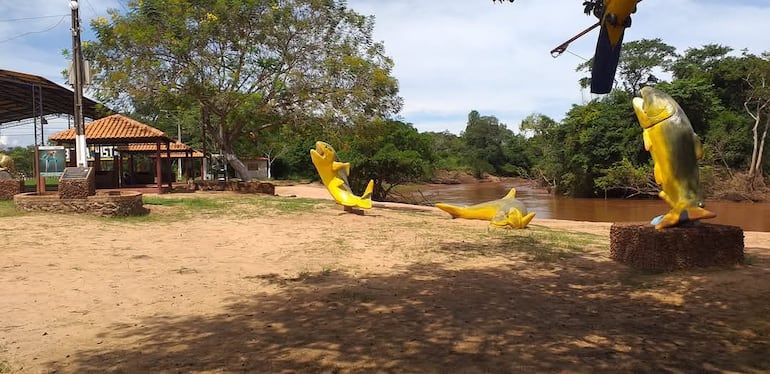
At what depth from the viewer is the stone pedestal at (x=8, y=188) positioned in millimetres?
13766

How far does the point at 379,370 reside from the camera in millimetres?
3564

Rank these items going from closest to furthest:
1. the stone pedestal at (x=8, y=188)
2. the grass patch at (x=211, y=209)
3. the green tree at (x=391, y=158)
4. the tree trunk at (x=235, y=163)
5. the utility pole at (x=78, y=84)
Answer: the grass patch at (x=211, y=209) → the utility pole at (x=78, y=84) → the stone pedestal at (x=8, y=188) → the tree trunk at (x=235, y=163) → the green tree at (x=391, y=158)

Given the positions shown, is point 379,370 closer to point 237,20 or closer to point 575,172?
point 237,20

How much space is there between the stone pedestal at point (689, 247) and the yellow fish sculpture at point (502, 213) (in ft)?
18.0

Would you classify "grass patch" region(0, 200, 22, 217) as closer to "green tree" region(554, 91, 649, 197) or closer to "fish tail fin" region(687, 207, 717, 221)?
"fish tail fin" region(687, 207, 717, 221)

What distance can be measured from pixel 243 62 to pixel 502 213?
11.5 m

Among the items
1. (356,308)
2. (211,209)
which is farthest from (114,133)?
(356,308)

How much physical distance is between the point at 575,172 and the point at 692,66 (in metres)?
12.7

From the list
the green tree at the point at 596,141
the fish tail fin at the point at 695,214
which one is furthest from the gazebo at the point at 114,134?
the green tree at the point at 596,141

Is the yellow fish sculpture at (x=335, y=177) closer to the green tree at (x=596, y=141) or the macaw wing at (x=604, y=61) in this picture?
the macaw wing at (x=604, y=61)

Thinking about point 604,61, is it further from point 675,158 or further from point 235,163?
point 235,163

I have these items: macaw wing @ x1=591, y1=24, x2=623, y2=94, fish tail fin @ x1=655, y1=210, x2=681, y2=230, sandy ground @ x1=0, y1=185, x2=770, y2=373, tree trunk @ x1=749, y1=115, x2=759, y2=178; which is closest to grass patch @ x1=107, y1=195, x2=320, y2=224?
sandy ground @ x1=0, y1=185, x2=770, y2=373

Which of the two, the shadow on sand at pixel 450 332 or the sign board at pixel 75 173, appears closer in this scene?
the shadow on sand at pixel 450 332

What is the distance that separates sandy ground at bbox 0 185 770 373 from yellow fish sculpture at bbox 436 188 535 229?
3.33m
